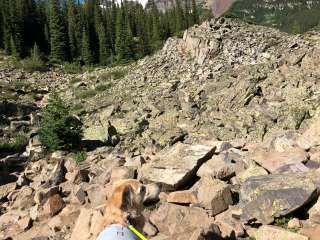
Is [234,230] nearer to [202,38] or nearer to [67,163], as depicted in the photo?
[67,163]

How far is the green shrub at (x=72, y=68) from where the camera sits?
6501 centimetres

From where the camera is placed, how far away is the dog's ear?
4289 millimetres

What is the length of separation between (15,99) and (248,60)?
2020 cm

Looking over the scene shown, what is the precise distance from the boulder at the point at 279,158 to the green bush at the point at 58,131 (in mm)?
11727

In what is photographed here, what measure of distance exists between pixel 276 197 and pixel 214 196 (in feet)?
4.69

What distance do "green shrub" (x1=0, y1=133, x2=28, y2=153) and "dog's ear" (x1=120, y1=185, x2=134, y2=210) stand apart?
21.1 metres

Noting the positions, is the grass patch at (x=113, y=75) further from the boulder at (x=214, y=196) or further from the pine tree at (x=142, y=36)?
the boulder at (x=214, y=196)

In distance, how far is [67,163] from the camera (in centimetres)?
1627

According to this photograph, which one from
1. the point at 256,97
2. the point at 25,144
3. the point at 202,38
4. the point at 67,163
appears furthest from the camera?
the point at 202,38

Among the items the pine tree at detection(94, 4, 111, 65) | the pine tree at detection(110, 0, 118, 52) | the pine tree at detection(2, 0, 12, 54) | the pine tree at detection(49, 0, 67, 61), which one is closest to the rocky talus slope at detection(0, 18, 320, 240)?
the pine tree at detection(49, 0, 67, 61)

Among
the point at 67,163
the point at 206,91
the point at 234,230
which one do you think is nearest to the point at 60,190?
the point at 67,163

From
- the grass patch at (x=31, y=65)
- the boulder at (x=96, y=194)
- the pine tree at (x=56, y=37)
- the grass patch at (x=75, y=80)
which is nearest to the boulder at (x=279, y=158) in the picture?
the boulder at (x=96, y=194)

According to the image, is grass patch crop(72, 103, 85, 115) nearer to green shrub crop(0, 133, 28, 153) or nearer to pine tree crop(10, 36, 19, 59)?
green shrub crop(0, 133, 28, 153)

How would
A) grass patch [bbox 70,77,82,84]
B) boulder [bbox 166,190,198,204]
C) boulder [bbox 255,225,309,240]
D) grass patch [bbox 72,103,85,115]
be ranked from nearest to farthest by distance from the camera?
boulder [bbox 255,225,309,240] → boulder [bbox 166,190,198,204] → grass patch [bbox 72,103,85,115] → grass patch [bbox 70,77,82,84]
